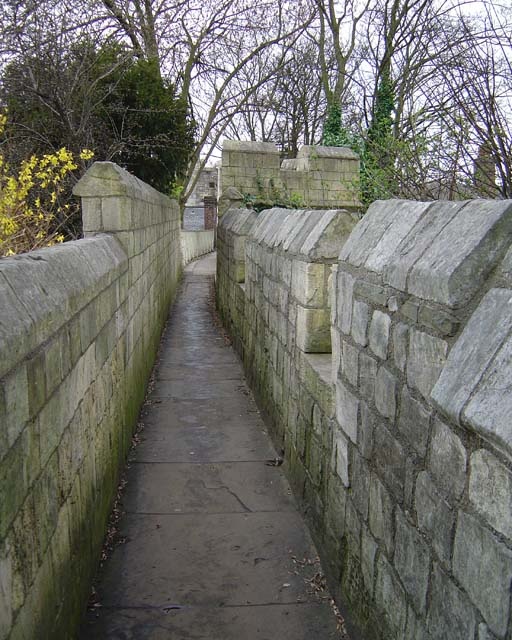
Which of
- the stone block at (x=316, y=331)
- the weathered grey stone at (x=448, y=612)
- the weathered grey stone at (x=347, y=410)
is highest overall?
the stone block at (x=316, y=331)

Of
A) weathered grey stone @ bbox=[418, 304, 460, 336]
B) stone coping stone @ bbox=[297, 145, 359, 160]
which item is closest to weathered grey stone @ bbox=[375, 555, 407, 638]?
weathered grey stone @ bbox=[418, 304, 460, 336]

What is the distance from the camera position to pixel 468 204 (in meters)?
2.08

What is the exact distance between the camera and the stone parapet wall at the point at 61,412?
1930 mm

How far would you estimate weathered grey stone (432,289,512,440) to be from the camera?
1.59 m

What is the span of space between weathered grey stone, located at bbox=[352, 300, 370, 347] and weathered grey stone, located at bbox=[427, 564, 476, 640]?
1094mm

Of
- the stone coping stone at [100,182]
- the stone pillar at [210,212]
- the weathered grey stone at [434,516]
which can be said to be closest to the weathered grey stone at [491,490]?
the weathered grey stone at [434,516]

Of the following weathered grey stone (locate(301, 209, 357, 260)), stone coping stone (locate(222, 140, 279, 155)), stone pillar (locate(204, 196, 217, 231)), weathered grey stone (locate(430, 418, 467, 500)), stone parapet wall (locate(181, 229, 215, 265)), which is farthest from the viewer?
stone pillar (locate(204, 196, 217, 231))

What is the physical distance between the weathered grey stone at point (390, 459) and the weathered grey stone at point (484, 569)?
1.62ft

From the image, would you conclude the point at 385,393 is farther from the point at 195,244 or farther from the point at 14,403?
the point at 195,244

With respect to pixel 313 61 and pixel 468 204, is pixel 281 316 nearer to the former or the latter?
pixel 468 204

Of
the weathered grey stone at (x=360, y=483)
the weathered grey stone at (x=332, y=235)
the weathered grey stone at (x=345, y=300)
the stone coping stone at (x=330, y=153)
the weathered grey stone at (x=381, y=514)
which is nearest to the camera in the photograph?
the weathered grey stone at (x=381, y=514)

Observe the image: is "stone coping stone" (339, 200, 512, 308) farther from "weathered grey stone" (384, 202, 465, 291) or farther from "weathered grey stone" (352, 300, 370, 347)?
"weathered grey stone" (352, 300, 370, 347)

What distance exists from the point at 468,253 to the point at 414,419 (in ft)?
2.03

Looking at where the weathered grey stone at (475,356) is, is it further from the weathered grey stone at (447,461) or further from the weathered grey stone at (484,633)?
the weathered grey stone at (484,633)
